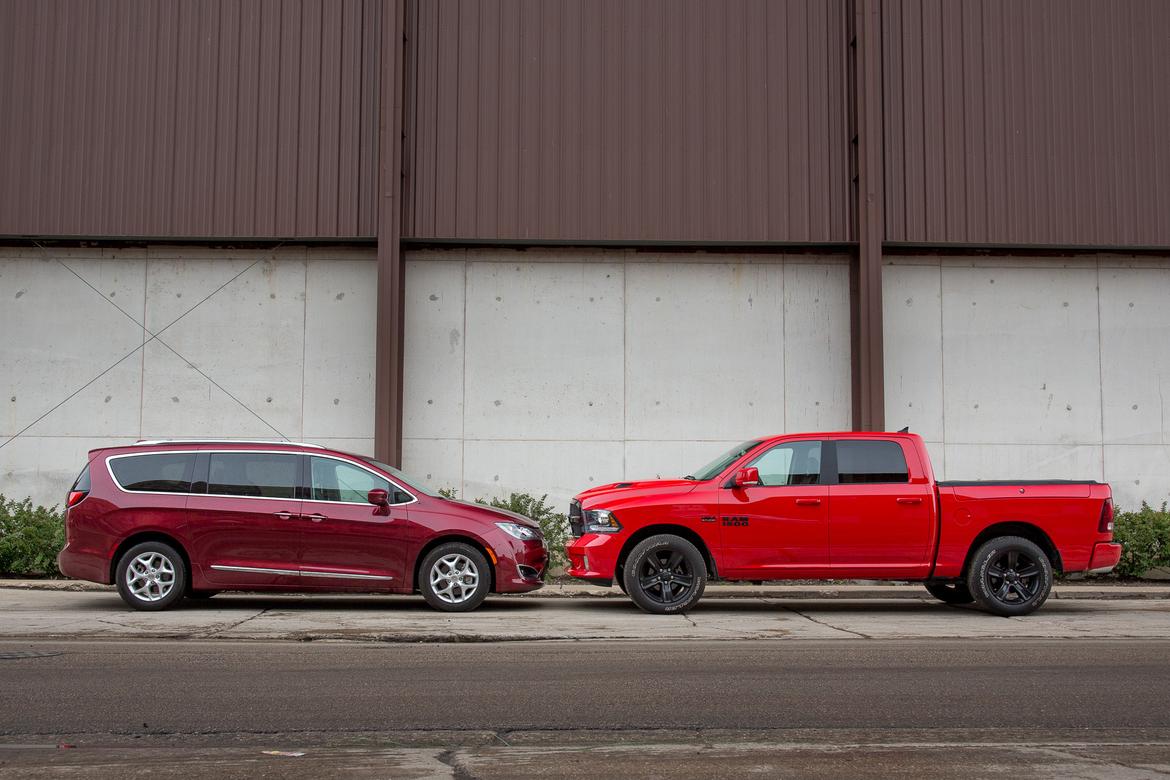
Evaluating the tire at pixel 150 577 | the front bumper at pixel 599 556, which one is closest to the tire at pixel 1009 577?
the front bumper at pixel 599 556

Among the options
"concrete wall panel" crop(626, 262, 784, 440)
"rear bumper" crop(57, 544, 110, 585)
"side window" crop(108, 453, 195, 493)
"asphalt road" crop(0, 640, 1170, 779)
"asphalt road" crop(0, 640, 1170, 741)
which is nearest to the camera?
"asphalt road" crop(0, 640, 1170, 779)

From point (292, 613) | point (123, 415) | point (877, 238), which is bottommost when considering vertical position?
point (292, 613)

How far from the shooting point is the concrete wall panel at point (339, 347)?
17938 millimetres

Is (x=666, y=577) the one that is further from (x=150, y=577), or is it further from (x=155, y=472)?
(x=155, y=472)

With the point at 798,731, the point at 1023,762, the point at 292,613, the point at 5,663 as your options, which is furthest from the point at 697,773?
the point at 292,613

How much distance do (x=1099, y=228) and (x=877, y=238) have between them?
12.5 ft

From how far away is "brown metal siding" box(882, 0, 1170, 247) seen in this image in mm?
18000

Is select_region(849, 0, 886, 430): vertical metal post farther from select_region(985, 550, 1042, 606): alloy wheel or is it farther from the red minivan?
the red minivan

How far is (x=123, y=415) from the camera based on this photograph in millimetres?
17969

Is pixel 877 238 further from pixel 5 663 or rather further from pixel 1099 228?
pixel 5 663

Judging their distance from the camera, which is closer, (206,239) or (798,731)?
(798,731)

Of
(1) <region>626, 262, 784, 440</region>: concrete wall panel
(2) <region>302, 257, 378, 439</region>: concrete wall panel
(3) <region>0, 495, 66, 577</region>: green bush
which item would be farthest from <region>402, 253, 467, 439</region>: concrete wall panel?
(3) <region>0, 495, 66, 577</region>: green bush

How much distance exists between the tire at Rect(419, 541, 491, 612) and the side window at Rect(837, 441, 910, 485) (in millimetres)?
4025

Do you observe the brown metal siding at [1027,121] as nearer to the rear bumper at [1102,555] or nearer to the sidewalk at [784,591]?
the sidewalk at [784,591]
